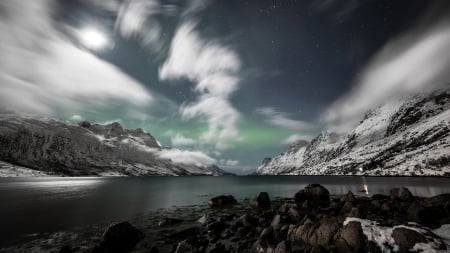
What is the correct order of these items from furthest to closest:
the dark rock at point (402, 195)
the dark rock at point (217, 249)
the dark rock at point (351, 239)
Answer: the dark rock at point (402, 195) → the dark rock at point (217, 249) → the dark rock at point (351, 239)

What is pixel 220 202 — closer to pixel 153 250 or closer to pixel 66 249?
pixel 153 250

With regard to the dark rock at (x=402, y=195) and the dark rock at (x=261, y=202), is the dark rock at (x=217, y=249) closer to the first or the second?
the dark rock at (x=261, y=202)

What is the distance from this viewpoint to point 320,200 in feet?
167

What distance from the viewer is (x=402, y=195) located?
145 feet

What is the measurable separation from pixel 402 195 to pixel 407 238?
1563 inches

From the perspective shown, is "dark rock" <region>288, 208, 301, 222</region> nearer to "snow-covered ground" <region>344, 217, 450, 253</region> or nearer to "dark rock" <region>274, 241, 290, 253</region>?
"snow-covered ground" <region>344, 217, 450, 253</region>

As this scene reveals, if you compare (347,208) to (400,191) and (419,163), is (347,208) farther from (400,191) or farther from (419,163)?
(419,163)

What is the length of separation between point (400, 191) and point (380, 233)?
40366 millimetres

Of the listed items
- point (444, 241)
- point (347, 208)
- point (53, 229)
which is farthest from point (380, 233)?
point (53, 229)

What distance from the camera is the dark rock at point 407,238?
46.9 ft

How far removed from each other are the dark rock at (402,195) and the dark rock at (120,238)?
2036 inches

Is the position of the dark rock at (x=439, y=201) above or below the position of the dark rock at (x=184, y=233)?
above

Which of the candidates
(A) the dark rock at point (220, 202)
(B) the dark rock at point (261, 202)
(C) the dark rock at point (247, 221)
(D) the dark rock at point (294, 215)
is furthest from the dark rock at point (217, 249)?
(A) the dark rock at point (220, 202)

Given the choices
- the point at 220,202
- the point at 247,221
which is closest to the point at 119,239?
the point at 247,221
